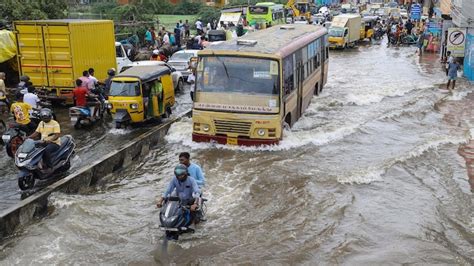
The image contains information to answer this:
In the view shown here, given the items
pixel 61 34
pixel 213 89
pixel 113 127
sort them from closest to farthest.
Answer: pixel 213 89, pixel 113 127, pixel 61 34

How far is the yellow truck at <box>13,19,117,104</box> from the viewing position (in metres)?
15.8

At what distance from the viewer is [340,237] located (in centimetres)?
832

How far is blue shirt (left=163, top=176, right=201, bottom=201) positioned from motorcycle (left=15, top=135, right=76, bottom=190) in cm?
333

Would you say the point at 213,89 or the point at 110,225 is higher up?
the point at 213,89

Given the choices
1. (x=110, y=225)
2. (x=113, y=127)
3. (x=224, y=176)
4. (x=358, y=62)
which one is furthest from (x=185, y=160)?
(x=358, y=62)

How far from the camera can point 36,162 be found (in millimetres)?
9617

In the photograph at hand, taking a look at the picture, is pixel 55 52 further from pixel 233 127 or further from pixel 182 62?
pixel 182 62

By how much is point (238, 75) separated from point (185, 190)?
5.32 meters

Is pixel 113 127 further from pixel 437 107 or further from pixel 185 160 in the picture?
pixel 437 107

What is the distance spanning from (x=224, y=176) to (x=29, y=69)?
8.57 m

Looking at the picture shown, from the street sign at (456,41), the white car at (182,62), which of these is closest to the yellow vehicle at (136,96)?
the white car at (182,62)

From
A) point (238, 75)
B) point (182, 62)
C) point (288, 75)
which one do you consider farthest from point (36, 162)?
point (182, 62)

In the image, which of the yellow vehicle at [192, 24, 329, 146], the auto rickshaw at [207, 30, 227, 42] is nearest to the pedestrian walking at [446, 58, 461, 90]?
the yellow vehicle at [192, 24, 329, 146]

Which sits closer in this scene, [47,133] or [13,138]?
[47,133]
